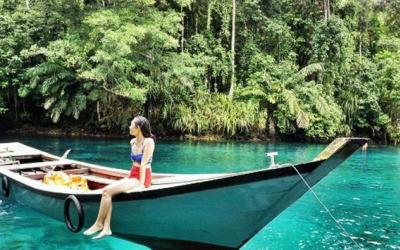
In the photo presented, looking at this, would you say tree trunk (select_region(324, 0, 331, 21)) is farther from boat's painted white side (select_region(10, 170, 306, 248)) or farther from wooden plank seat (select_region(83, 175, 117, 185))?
boat's painted white side (select_region(10, 170, 306, 248))

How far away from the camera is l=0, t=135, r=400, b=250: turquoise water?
7191 millimetres

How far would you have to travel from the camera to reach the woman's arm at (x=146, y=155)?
5.59m

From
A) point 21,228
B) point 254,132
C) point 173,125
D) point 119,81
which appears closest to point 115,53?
point 119,81

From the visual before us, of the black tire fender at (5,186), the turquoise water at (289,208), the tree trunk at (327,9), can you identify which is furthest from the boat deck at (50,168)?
the tree trunk at (327,9)

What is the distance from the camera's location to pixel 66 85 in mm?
21469

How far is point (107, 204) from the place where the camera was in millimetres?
5582

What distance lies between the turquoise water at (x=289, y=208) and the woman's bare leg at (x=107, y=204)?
131 cm

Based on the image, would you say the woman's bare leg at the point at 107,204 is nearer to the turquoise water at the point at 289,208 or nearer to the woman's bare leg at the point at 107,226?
the woman's bare leg at the point at 107,226

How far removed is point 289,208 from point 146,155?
475cm

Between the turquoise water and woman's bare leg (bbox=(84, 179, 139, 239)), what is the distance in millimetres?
1308

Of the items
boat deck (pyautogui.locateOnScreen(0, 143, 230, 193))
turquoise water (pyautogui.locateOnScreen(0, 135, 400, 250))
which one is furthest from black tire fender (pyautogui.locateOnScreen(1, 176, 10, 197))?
turquoise water (pyautogui.locateOnScreen(0, 135, 400, 250))

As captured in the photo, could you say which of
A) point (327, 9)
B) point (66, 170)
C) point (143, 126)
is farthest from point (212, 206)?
point (327, 9)

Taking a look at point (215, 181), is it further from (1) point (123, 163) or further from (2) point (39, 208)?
(1) point (123, 163)

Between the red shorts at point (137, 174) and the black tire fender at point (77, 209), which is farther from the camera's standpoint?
the black tire fender at point (77, 209)
